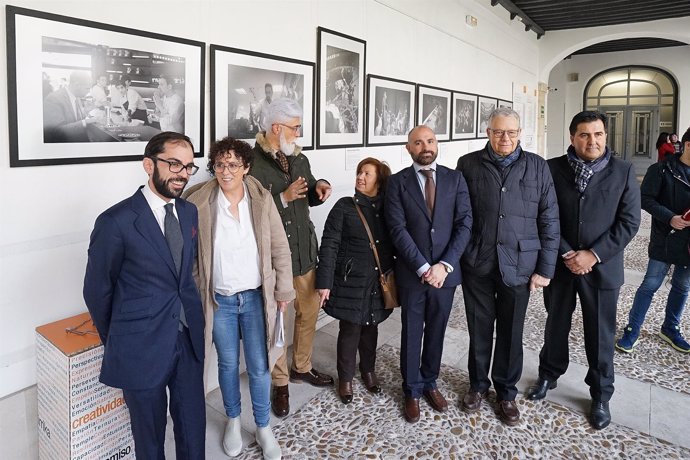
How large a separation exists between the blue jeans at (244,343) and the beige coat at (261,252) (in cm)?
5

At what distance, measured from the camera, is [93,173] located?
2.65 m

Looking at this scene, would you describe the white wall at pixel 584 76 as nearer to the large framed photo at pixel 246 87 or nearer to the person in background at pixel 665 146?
the person in background at pixel 665 146

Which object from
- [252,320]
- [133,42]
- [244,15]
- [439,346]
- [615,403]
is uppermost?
[244,15]

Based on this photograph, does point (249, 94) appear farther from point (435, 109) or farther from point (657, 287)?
point (657, 287)

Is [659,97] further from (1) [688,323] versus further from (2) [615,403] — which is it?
(2) [615,403]

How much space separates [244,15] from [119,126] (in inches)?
52.6

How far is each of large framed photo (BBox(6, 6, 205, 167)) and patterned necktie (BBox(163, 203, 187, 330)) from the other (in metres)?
0.85

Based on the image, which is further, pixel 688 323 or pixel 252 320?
pixel 688 323

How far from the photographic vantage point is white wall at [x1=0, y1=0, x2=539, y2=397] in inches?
93.0

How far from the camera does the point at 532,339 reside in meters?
4.34

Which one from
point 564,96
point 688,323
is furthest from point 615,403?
point 564,96

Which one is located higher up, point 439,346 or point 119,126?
point 119,126

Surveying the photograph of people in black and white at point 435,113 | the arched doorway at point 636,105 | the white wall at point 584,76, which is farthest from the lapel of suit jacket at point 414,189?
the arched doorway at point 636,105

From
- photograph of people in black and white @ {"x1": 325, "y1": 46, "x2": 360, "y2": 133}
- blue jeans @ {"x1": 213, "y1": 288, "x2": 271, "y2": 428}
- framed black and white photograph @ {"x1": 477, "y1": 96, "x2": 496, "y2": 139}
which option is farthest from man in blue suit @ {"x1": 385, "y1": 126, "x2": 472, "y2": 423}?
framed black and white photograph @ {"x1": 477, "y1": 96, "x2": 496, "y2": 139}
